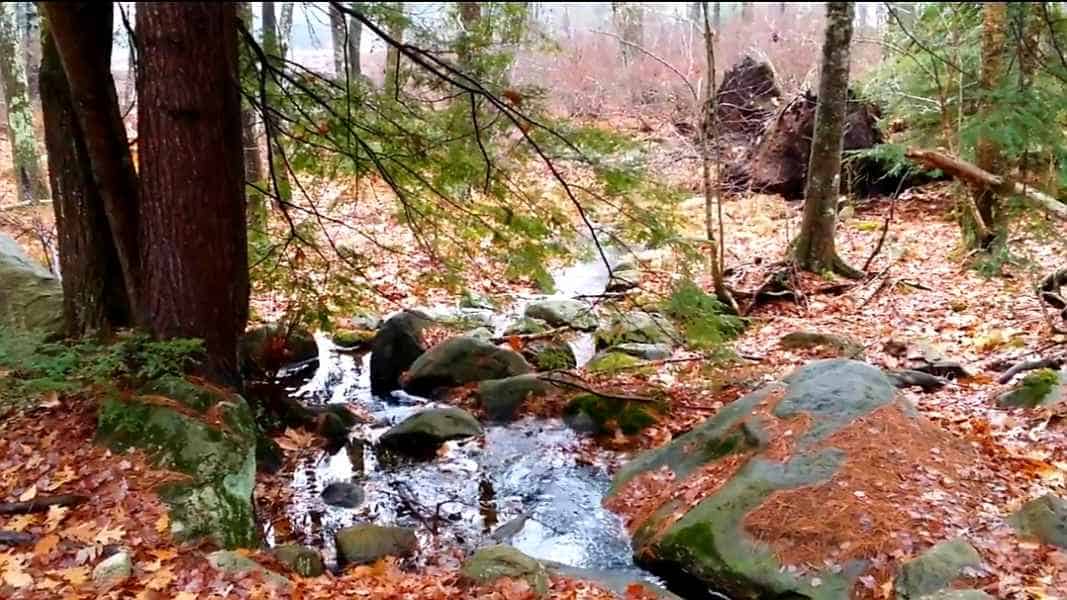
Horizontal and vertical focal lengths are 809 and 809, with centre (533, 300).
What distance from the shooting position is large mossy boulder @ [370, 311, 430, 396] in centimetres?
933

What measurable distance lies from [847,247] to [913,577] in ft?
30.6

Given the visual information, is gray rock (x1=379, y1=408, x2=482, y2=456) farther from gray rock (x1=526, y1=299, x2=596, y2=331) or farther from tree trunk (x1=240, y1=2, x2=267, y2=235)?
gray rock (x1=526, y1=299, x2=596, y2=331)

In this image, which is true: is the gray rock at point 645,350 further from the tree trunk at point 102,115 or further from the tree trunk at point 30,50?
the tree trunk at point 30,50

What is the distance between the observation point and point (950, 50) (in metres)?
9.84

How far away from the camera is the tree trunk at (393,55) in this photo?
6.12 meters

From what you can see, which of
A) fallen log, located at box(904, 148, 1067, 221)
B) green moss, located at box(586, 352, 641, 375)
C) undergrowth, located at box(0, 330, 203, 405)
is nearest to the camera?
undergrowth, located at box(0, 330, 203, 405)

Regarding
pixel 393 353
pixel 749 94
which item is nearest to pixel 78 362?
pixel 393 353

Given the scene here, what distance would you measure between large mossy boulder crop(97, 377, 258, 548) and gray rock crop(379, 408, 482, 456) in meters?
2.10

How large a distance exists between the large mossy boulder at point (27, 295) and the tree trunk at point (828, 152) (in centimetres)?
903

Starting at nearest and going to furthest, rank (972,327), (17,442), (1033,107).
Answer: (17,442) → (1033,107) → (972,327)

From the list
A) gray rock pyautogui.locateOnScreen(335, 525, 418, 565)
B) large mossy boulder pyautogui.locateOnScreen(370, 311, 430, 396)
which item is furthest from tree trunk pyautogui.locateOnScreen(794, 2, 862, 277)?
gray rock pyautogui.locateOnScreen(335, 525, 418, 565)

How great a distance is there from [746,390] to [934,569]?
3.40 m

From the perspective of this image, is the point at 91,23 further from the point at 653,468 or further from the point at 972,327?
the point at 972,327

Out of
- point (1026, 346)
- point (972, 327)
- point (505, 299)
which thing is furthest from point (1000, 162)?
point (505, 299)
